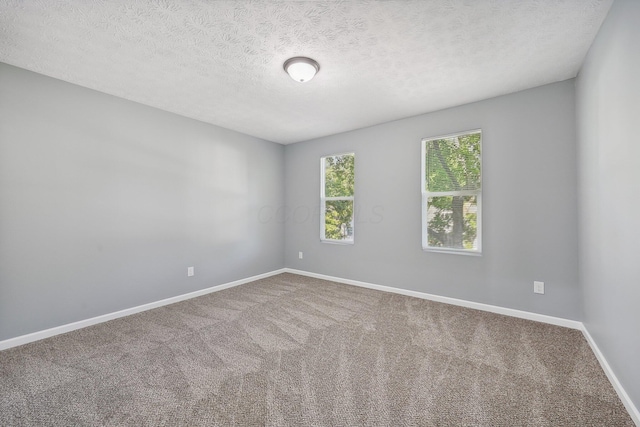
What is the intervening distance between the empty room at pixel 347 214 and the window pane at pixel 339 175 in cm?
23

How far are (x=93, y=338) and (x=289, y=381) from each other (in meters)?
2.02

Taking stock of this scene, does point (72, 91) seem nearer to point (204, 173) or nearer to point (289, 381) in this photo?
point (204, 173)

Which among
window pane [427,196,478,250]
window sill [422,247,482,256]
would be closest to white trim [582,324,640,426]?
window sill [422,247,482,256]

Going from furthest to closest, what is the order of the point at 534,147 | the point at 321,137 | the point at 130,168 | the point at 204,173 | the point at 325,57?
the point at 321,137, the point at 204,173, the point at 130,168, the point at 534,147, the point at 325,57

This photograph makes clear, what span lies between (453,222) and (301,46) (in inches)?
106

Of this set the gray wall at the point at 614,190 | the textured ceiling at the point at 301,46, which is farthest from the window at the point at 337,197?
the gray wall at the point at 614,190

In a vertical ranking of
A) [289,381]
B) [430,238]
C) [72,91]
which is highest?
[72,91]

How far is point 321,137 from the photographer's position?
4574 mm

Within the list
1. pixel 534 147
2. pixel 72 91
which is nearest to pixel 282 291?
pixel 72 91

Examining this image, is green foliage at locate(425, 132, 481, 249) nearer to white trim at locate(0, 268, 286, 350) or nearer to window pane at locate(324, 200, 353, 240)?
window pane at locate(324, 200, 353, 240)

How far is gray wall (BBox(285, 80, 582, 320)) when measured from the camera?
104 inches

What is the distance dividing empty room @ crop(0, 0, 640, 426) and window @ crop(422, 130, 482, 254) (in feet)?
0.08

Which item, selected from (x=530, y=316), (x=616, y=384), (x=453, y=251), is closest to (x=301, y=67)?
(x=453, y=251)

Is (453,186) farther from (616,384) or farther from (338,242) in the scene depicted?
(616,384)
